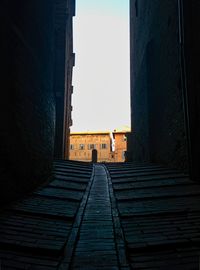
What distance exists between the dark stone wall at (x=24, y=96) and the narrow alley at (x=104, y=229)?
45 centimetres

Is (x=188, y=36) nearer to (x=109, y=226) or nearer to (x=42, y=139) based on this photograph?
(x=42, y=139)

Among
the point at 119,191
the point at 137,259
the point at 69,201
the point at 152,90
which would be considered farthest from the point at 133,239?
the point at 152,90

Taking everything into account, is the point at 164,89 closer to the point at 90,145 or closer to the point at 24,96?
the point at 24,96

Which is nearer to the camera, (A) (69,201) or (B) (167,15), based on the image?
(A) (69,201)

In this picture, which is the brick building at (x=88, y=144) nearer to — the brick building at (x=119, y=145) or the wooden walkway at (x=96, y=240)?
the brick building at (x=119, y=145)

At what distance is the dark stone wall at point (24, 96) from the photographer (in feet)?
13.0

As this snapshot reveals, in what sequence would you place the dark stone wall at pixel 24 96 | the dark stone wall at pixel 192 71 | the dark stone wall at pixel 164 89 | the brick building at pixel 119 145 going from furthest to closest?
the brick building at pixel 119 145 → the dark stone wall at pixel 164 89 → the dark stone wall at pixel 192 71 → the dark stone wall at pixel 24 96

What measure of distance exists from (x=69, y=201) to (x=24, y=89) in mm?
1985

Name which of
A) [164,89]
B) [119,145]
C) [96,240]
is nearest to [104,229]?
[96,240]

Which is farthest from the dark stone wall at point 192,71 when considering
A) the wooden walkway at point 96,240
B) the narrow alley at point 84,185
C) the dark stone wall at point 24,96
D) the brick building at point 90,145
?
the brick building at point 90,145

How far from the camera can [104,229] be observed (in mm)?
3062

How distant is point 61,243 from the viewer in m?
2.66

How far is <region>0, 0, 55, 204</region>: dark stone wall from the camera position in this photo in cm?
396

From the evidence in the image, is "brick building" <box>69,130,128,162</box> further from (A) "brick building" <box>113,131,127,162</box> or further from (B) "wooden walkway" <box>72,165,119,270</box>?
(B) "wooden walkway" <box>72,165,119,270</box>
